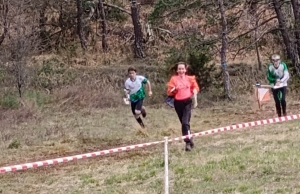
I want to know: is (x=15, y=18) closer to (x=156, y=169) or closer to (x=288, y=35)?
(x=288, y=35)

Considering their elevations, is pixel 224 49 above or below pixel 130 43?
below

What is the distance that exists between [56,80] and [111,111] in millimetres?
5785

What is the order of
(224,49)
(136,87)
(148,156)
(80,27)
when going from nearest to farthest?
(148,156) < (136,87) < (224,49) < (80,27)

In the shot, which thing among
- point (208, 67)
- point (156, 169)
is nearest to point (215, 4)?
point (208, 67)

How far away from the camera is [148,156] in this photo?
35.5 ft

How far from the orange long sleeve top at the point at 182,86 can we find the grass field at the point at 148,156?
Answer: 1005 millimetres

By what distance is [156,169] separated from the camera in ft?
30.3

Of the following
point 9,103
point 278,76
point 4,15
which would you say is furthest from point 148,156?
point 4,15

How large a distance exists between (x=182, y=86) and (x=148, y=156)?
139 centimetres

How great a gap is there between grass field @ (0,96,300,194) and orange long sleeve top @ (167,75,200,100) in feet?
3.30

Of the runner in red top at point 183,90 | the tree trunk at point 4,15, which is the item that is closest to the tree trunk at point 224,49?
the tree trunk at point 4,15

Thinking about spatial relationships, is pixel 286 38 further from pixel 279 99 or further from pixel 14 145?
pixel 14 145

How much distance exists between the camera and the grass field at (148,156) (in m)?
8.05

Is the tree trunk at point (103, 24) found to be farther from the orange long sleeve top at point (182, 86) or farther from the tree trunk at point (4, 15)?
the orange long sleeve top at point (182, 86)
